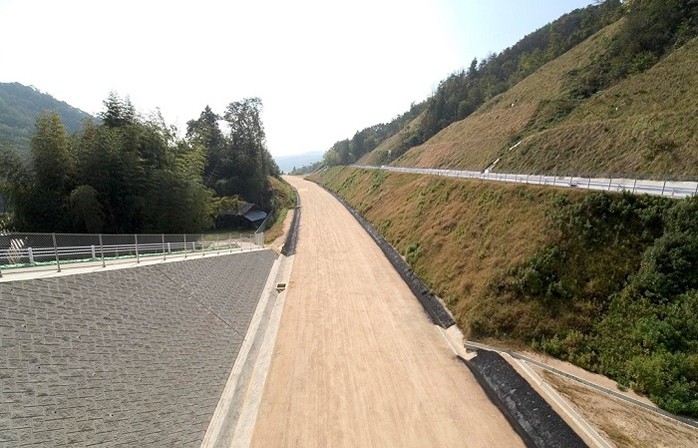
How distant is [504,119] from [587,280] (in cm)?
4391

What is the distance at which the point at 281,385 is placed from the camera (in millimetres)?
12664

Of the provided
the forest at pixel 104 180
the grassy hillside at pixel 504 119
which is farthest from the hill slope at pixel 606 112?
the forest at pixel 104 180

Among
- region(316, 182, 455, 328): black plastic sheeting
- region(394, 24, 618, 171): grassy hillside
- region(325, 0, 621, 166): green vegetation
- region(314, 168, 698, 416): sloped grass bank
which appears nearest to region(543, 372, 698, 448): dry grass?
region(314, 168, 698, 416): sloped grass bank

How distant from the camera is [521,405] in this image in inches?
431

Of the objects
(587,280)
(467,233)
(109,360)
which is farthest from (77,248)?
(587,280)

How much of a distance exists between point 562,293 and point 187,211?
28338 millimetres

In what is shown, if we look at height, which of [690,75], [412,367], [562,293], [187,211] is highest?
[690,75]

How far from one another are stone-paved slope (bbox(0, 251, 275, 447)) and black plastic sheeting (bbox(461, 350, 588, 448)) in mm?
10161

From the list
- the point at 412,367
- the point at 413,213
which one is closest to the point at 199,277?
the point at 412,367

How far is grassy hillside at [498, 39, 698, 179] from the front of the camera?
2133 cm

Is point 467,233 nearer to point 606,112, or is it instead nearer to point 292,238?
point 292,238

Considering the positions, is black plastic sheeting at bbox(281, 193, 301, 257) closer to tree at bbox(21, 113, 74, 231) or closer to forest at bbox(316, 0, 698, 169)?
tree at bbox(21, 113, 74, 231)

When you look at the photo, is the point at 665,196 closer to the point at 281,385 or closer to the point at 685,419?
the point at 685,419

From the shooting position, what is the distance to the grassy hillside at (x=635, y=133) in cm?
2133
